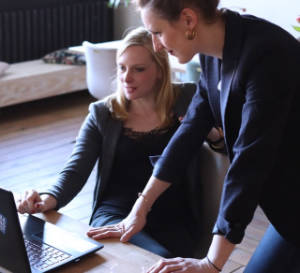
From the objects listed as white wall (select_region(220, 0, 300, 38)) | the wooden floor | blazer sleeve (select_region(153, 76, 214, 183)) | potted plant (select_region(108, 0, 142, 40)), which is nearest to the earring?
blazer sleeve (select_region(153, 76, 214, 183))

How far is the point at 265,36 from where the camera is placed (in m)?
1.29

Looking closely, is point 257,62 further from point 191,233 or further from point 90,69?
point 90,69

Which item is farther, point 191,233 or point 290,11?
point 290,11

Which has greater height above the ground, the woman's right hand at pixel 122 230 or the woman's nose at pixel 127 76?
the woman's nose at pixel 127 76

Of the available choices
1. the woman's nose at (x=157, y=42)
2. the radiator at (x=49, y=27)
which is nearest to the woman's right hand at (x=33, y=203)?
the woman's nose at (x=157, y=42)

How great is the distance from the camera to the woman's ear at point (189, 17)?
1282mm

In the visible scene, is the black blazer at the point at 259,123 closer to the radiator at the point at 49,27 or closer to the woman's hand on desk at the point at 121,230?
the woman's hand on desk at the point at 121,230

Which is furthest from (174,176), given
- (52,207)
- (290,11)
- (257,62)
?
(290,11)

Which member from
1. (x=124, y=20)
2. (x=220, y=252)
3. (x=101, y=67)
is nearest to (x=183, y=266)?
(x=220, y=252)

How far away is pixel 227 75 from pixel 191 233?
761mm

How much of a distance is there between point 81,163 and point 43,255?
587 mm

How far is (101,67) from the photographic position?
4.38 metres

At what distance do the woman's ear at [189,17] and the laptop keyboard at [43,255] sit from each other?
23.6 inches

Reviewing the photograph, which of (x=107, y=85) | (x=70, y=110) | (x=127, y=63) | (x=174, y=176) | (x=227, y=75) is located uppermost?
(x=227, y=75)
